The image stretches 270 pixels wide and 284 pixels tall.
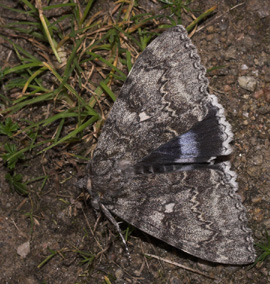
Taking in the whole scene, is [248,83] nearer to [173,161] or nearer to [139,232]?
[173,161]

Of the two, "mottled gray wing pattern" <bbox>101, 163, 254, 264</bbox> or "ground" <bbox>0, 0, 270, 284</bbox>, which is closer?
"mottled gray wing pattern" <bbox>101, 163, 254, 264</bbox>

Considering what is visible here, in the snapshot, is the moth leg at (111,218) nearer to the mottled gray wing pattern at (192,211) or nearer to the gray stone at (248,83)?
the mottled gray wing pattern at (192,211)

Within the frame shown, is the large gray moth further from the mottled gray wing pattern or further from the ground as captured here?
the ground

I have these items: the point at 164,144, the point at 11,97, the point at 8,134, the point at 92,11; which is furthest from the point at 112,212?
the point at 92,11

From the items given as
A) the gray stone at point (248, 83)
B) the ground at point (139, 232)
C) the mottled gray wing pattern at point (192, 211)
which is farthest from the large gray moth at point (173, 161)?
the gray stone at point (248, 83)

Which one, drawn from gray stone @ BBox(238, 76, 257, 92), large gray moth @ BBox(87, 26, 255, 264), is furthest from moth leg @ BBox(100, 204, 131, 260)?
gray stone @ BBox(238, 76, 257, 92)

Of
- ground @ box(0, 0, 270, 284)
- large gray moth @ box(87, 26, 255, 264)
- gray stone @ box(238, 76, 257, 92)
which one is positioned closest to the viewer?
large gray moth @ box(87, 26, 255, 264)

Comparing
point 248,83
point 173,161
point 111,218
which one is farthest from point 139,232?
point 248,83
